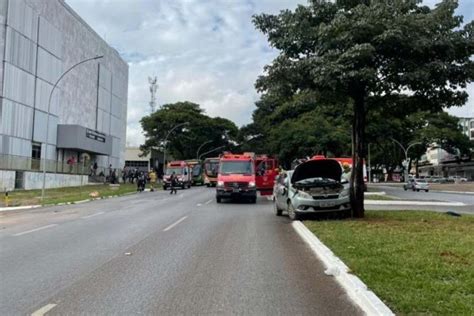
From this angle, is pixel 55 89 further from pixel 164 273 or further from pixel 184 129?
pixel 164 273

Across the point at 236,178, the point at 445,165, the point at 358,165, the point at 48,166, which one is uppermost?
the point at 445,165

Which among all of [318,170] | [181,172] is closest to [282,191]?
[318,170]

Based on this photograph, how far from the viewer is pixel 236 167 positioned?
95.4 ft

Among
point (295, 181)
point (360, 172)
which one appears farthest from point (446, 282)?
point (295, 181)

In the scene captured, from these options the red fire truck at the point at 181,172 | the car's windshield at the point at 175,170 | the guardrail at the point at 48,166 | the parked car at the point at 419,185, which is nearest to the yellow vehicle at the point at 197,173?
the red fire truck at the point at 181,172

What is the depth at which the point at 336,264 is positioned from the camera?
885cm

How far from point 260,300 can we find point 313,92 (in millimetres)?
11563

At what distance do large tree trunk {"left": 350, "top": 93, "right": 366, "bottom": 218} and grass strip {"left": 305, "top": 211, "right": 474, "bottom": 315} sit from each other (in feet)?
3.92

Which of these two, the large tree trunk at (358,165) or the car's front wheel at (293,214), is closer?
the large tree trunk at (358,165)

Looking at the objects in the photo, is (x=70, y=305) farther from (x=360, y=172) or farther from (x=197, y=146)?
(x=197, y=146)

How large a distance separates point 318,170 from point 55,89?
132ft

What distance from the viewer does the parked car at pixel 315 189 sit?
17.2m

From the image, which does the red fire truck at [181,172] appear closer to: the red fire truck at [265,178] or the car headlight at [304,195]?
the red fire truck at [265,178]

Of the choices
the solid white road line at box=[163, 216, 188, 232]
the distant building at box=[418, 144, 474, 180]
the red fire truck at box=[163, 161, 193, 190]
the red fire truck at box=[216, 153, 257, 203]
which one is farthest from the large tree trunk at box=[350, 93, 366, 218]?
the distant building at box=[418, 144, 474, 180]
